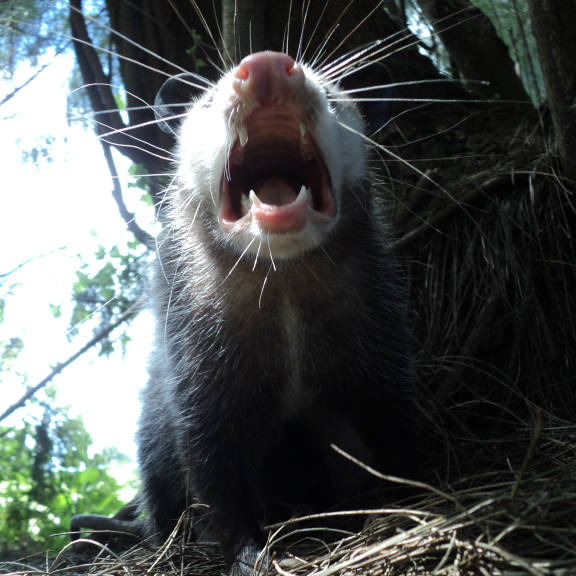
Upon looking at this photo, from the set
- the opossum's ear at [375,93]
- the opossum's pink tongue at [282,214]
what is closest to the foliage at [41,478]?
the opossum's pink tongue at [282,214]

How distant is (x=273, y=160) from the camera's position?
6.70 feet

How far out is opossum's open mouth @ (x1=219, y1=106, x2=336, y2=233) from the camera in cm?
179

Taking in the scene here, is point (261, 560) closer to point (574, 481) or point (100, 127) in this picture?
point (574, 481)

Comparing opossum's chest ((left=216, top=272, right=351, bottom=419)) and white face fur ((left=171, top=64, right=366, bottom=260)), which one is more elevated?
white face fur ((left=171, top=64, right=366, bottom=260))

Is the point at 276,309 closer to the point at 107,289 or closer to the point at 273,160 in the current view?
the point at 273,160

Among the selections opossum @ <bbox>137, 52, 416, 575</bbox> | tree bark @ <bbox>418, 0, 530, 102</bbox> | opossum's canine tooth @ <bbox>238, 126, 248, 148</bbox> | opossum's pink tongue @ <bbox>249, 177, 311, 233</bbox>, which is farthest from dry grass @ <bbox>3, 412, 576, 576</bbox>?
tree bark @ <bbox>418, 0, 530, 102</bbox>

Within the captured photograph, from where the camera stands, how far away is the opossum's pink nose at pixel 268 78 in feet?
5.66

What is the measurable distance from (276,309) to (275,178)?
1.58 feet

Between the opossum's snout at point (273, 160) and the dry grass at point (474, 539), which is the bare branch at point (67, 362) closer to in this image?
the opossum's snout at point (273, 160)

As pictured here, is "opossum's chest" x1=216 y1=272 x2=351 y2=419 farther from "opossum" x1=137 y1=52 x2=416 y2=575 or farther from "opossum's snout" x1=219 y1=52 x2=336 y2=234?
"opossum's snout" x1=219 y1=52 x2=336 y2=234

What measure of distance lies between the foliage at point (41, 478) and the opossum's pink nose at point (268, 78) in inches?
89.4

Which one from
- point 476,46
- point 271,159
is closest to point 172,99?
point 271,159

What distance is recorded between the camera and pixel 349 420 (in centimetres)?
223

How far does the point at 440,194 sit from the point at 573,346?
935 millimetres
